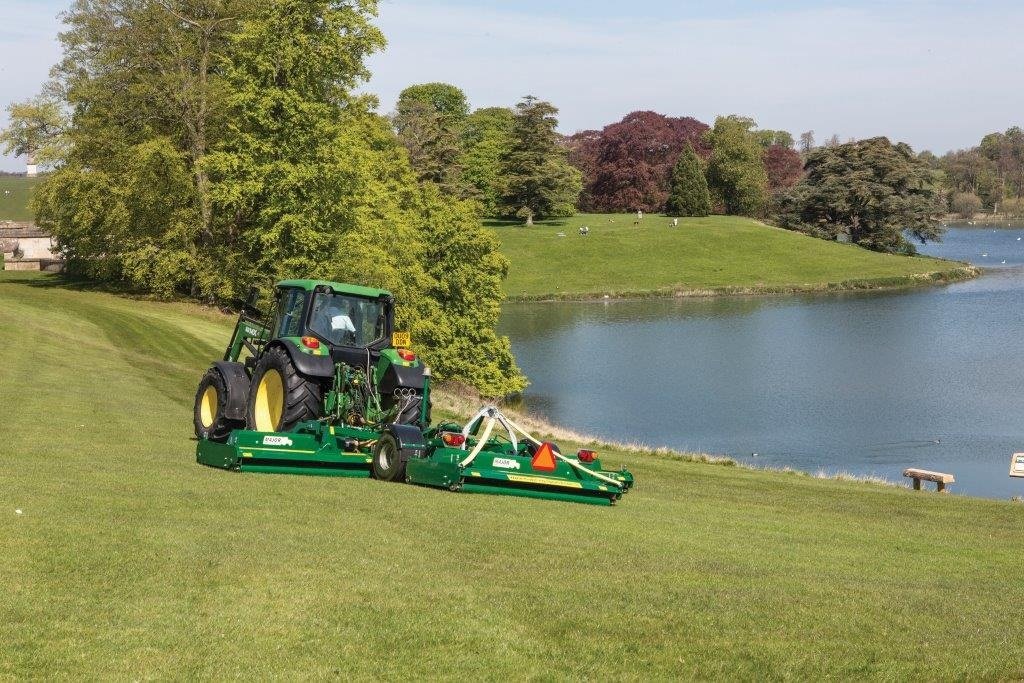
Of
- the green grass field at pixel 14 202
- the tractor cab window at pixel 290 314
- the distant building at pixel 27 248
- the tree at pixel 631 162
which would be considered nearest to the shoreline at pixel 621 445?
the tractor cab window at pixel 290 314

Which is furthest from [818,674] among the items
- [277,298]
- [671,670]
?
[277,298]

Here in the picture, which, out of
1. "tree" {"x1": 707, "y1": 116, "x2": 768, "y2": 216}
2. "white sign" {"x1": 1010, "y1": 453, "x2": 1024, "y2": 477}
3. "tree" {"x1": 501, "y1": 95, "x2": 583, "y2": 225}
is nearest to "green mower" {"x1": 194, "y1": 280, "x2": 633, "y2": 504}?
"white sign" {"x1": 1010, "y1": 453, "x2": 1024, "y2": 477}

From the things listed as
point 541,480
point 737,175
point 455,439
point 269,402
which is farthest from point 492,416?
point 737,175

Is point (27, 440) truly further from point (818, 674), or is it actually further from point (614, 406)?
point (614, 406)

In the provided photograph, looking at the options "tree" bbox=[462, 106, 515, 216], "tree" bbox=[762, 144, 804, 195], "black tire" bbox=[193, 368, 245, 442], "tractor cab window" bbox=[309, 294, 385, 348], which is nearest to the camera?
"tractor cab window" bbox=[309, 294, 385, 348]

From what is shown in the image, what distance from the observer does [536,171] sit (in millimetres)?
117312

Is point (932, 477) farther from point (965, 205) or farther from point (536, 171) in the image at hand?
point (965, 205)

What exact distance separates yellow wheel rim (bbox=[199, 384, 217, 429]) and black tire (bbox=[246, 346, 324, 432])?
4.12 feet

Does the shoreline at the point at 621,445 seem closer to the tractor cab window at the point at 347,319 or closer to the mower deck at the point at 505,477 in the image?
the mower deck at the point at 505,477

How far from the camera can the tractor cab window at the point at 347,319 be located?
620 inches

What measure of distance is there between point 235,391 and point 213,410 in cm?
117

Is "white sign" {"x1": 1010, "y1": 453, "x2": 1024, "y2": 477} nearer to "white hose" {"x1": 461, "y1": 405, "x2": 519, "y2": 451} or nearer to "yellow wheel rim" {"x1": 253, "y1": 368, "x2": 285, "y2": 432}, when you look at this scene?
"white hose" {"x1": 461, "y1": 405, "x2": 519, "y2": 451}

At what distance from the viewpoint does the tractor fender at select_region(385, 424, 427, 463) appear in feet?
45.6

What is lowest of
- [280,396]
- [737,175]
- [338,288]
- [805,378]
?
[805,378]
